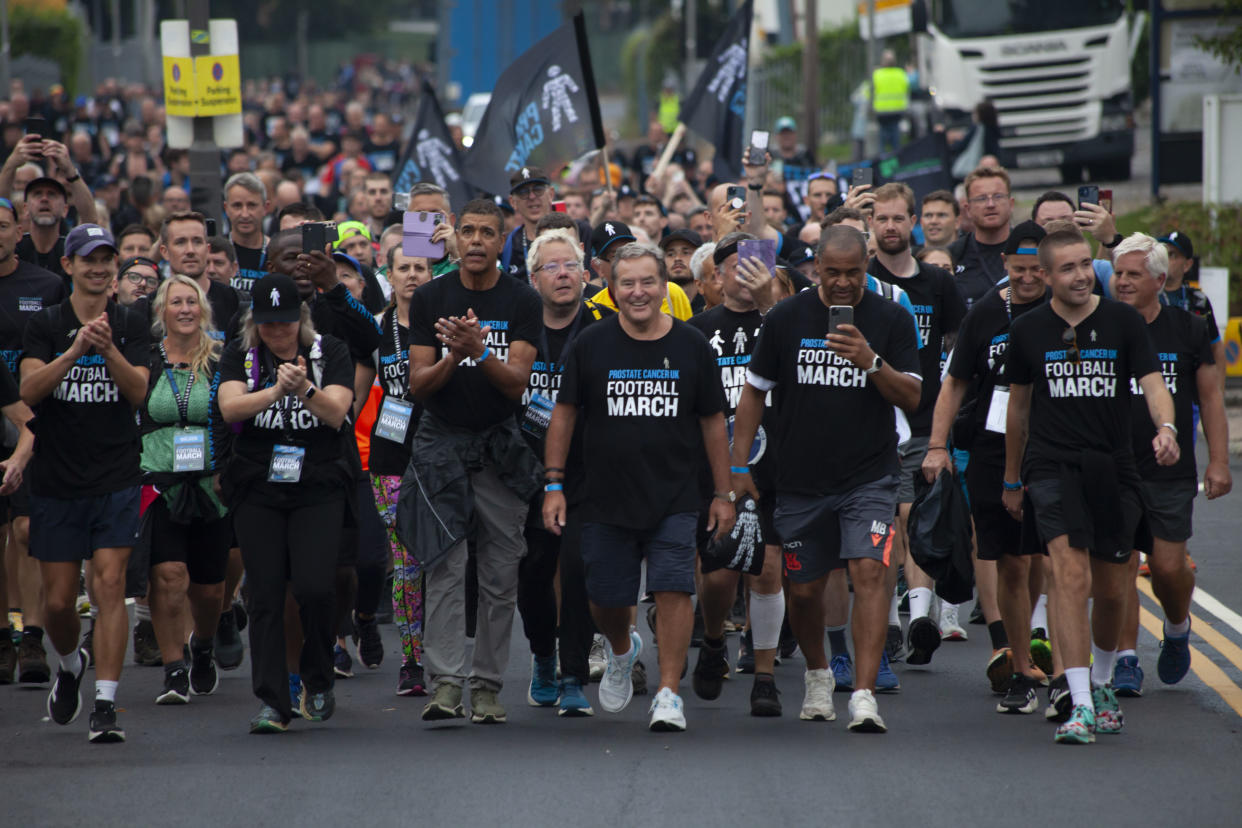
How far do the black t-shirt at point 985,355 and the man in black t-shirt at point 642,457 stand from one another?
4.30 ft

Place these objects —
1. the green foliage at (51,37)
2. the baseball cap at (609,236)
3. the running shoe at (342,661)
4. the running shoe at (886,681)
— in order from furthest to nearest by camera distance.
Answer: the green foliage at (51,37), the baseball cap at (609,236), the running shoe at (342,661), the running shoe at (886,681)

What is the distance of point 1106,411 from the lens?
8.08 metres

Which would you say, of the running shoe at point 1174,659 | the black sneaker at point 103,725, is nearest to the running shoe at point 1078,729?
the running shoe at point 1174,659

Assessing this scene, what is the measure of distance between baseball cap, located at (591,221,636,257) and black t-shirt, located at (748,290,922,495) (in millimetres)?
2816

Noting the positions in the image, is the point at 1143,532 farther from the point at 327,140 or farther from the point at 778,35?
the point at 778,35

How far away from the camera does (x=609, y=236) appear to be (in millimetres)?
11094

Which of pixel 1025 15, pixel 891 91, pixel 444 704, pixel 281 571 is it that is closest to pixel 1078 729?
pixel 444 704

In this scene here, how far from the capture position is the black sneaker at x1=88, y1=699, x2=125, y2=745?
8.12 metres

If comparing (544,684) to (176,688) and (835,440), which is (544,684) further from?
(835,440)

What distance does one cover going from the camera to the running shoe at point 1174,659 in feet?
29.3

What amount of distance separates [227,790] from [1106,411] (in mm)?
3834

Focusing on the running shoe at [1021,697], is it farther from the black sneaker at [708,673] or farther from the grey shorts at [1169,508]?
the black sneaker at [708,673]

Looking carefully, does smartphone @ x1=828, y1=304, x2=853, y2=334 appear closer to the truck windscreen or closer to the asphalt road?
the asphalt road

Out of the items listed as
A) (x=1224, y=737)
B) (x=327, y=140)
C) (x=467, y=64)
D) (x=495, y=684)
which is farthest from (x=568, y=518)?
(x=467, y=64)
